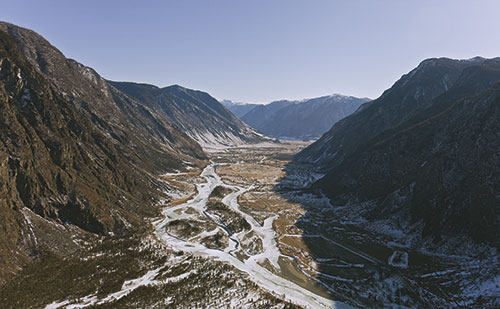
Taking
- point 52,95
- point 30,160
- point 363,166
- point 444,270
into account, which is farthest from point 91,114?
point 444,270

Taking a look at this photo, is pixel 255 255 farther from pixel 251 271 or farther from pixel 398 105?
pixel 398 105

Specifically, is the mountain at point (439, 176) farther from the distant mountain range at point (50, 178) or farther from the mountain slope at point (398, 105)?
the distant mountain range at point (50, 178)

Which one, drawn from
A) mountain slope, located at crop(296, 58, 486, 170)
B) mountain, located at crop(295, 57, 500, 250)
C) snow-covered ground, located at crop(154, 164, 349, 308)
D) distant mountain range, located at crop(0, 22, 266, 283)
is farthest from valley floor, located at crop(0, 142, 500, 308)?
mountain slope, located at crop(296, 58, 486, 170)

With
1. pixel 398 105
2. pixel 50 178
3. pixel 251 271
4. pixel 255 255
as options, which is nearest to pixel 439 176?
pixel 255 255

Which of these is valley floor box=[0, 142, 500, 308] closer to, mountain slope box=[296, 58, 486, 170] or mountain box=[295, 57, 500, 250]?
mountain box=[295, 57, 500, 250]

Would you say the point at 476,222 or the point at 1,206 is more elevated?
the point at 1,206

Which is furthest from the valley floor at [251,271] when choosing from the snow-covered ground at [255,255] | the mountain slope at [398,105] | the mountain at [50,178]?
the mountain slope at [398,105]

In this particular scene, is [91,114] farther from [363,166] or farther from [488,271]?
[488,271]
